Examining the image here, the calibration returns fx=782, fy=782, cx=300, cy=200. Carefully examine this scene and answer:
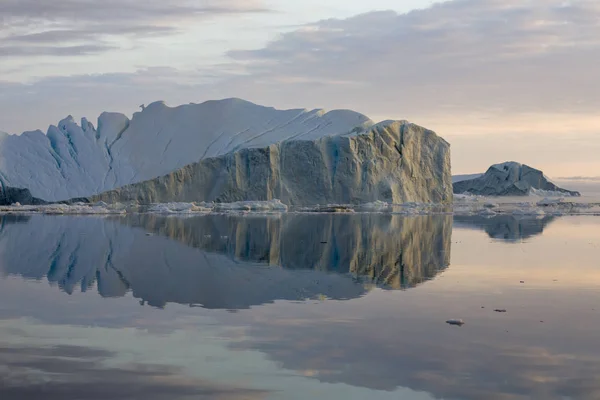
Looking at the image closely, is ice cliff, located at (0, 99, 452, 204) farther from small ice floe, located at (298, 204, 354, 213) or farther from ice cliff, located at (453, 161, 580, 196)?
ice cliff, located at (453, 161, 580, 196)

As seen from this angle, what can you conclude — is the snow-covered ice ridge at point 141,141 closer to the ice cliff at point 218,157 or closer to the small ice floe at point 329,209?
the ice cliff at point 218,157

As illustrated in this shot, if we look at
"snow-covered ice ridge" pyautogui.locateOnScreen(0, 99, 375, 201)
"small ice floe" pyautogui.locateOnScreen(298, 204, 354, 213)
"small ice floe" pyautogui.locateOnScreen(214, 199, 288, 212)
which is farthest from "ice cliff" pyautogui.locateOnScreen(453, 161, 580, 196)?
"small ice floe" pyautogui.locateOnScreen(214, 199, 288, 212)

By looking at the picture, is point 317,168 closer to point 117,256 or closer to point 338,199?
point 338,199

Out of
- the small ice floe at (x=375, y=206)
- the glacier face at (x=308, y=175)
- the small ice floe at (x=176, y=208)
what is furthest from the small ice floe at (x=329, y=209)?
the small ice floe at (x=176, y=208)

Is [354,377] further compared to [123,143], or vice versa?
[123,143]

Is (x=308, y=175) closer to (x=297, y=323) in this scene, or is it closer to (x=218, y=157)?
(x=218, y=157)

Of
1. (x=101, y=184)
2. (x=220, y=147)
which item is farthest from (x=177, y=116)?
(x=101, y=184)
